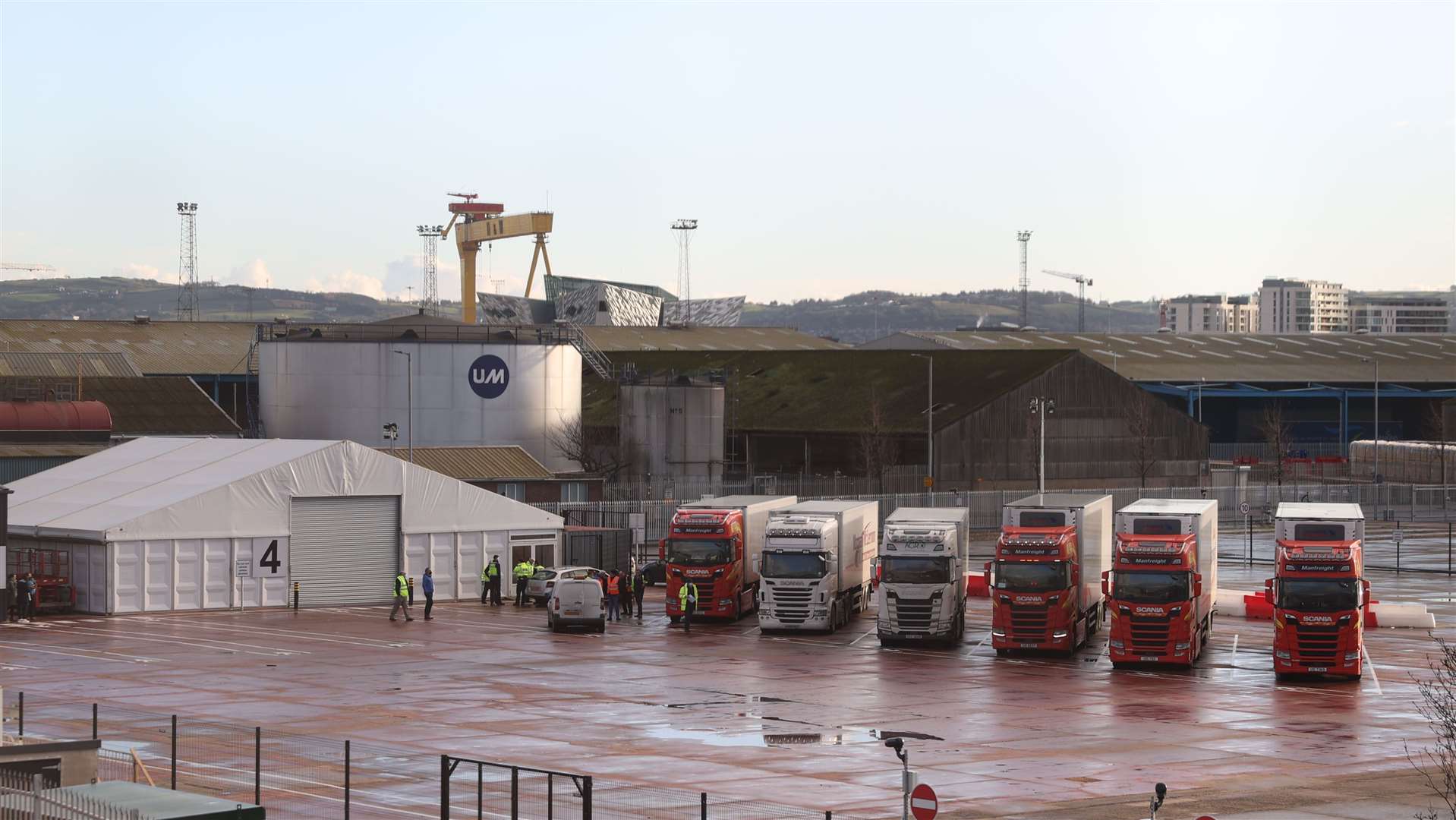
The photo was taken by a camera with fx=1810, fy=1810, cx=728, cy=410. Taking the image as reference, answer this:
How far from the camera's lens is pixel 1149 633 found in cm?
4503

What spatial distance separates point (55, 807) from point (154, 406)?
249 ft

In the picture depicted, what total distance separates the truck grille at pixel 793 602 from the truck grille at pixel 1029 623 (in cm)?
Result: 684

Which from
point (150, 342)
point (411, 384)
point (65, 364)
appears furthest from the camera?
point (150, 342)

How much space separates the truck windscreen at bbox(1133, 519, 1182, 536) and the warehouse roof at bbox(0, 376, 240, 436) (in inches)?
2154

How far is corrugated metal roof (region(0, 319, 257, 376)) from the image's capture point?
129625mm

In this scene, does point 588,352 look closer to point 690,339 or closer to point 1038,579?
point 1038,579

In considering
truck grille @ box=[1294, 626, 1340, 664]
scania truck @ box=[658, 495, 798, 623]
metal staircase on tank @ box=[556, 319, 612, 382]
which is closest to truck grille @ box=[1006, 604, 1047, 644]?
truck grille @ box=[1294, 626, 1340, 664]

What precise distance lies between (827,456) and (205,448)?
53.4 metres

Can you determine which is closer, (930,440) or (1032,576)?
(1032,576)

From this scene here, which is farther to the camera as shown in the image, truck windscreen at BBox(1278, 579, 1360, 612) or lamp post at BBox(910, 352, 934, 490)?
lamp post at BBox(910, 352, 934, 490)

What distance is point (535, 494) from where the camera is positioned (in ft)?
260

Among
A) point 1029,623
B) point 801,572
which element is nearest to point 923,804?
point 1029,623

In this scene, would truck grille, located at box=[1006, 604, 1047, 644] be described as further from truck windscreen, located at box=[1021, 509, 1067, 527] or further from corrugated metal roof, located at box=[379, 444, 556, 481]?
corrugated metal roof, located at box=[379, 444, 556, 481]

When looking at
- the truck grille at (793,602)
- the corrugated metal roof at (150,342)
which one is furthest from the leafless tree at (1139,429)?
the corrugated metal roof at (150,342)
